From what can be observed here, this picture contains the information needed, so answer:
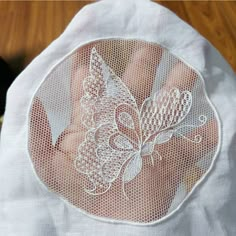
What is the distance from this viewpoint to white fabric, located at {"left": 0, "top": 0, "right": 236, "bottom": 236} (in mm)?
335

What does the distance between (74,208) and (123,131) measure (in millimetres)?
86

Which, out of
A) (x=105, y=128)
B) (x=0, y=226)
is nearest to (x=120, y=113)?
(x=105, y=128)

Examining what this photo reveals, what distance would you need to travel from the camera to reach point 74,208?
1.13ft

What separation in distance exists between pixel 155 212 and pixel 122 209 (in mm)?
30

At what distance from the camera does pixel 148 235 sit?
33 cm

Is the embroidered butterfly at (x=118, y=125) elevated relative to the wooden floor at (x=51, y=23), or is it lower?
elevated

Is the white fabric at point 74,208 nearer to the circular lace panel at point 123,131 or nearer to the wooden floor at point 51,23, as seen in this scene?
the circular lace panel at point 123,131

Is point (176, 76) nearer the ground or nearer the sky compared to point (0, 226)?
nearer the sky

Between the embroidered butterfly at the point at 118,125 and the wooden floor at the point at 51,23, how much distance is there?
317 mm

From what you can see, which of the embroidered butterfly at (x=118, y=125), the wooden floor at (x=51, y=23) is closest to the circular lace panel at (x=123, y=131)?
the embroidered butterfly at (x=118, y=125)

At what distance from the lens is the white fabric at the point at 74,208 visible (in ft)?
1.10

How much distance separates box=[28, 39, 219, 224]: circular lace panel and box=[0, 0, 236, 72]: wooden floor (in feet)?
0.99

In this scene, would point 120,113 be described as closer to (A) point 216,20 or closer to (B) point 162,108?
(B) point 162,108

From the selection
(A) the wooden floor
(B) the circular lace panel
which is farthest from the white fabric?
(A) the wooden floor
